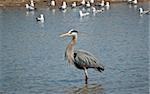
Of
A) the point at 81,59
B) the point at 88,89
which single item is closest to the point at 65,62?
the point at 81,59

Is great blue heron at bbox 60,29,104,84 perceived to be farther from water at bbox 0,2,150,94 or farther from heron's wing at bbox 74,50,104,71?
water at bbox 0,2,150,94

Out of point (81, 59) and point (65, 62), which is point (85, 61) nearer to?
point (81, 59)

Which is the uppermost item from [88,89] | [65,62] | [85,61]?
[85,61]

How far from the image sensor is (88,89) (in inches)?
465

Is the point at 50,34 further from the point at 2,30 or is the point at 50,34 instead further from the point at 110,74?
the point at 110,74

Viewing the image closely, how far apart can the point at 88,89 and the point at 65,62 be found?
145 inches

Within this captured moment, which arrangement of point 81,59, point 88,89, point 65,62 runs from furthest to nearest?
point 65,62 → point 81,59 → point 88,89

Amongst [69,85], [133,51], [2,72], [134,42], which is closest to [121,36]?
[134,42]

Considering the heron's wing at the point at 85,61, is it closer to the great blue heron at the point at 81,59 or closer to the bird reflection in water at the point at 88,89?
the great blue heron at the point at 81,59

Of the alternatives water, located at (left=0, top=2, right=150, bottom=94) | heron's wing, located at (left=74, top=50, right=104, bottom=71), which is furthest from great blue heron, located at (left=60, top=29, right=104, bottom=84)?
water, located at (left=0, top=2, right=150, bottom=94)

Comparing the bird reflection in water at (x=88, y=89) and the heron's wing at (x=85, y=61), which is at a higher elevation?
the heron's wing at (x=85, y=61)

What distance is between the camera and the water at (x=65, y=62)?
12.0 meters

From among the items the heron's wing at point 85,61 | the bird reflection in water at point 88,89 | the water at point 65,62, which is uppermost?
the heron's wing at point 85,61

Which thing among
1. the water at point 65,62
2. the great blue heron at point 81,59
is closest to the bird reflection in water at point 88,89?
the water at point 65,62
